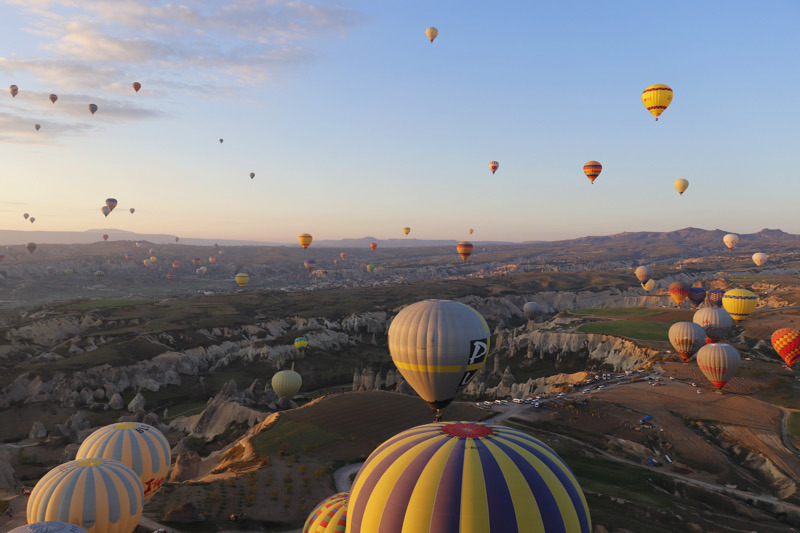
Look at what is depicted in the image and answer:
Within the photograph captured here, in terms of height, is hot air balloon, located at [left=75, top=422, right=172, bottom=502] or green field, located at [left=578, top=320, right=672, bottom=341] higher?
hot air balloon, located at [left=75, top=422, right=172, bottom=502]

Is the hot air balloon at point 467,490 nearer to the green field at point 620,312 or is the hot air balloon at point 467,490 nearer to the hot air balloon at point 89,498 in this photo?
the hot air balloon at point 89,498

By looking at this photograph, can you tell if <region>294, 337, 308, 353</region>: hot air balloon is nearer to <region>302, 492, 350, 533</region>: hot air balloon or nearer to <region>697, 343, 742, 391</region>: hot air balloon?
<region>697, 343, 742, 391</region>: hot air balloon

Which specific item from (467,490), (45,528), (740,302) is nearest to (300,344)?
(740,302)

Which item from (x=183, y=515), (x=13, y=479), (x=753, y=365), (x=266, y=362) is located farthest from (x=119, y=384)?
(x=753, y=365)

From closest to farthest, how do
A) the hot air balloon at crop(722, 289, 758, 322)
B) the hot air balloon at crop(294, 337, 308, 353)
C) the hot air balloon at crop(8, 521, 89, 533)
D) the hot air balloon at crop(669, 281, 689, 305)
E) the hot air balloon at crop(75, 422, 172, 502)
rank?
the hot air balloon at crop(8, 521, 89, 533)
the hot air balloon at crop(75, 422, 172, 502)
the hot air balloon at crop(722, 289, 758, 322)
the hot air balloon at crop(294, 337, 308, 353)
the hot air balloon at crop(669, 281, 689, 305)

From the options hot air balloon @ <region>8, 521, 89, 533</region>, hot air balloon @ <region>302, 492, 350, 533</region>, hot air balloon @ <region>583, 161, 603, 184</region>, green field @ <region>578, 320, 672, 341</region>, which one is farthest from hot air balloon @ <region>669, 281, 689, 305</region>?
hot air balloon @ <region>8, 521, 89, 533</region>

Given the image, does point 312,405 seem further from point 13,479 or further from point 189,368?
point 189,368

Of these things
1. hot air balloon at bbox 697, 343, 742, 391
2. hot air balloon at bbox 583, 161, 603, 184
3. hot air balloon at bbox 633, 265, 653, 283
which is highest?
hot air balloon at bbox 583, 161, 603, 184
